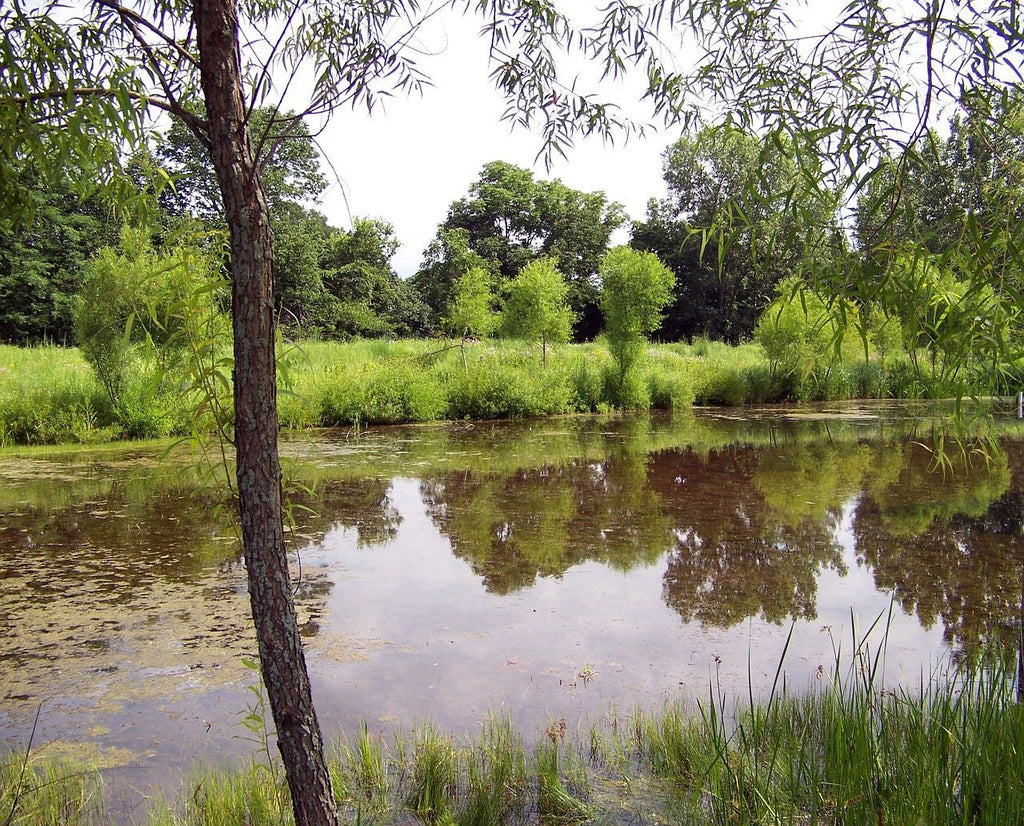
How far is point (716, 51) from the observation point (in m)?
2.57

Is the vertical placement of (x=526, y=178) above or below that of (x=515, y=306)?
above

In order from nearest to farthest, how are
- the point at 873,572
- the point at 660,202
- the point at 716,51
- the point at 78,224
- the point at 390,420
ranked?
the point at 716,51
the point at 873,572
the point at 390,420
the point at 78,224
the point at 660,202

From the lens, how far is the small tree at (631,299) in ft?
63.6

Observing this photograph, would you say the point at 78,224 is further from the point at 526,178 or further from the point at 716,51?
the point at 716,51

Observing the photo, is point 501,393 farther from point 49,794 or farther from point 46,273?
point 46,273

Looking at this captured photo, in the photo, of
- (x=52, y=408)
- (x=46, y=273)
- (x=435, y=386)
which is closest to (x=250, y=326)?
(x=52, y=408)

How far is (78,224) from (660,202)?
83.5ft

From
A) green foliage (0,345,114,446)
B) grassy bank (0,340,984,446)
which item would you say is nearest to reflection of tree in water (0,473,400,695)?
grassy bank (0,340,984,446)

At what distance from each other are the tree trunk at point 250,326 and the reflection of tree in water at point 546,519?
4143mm

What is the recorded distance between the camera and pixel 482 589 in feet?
18.9

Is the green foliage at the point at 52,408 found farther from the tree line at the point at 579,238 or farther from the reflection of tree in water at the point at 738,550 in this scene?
the reflection of tree in water at the point at 738,550

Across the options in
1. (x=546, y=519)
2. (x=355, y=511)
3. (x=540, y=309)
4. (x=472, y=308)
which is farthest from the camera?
(x=472, y=308)

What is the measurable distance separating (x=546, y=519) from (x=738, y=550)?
2.01m

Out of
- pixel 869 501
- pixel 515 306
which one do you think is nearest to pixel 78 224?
pixel 515 306
